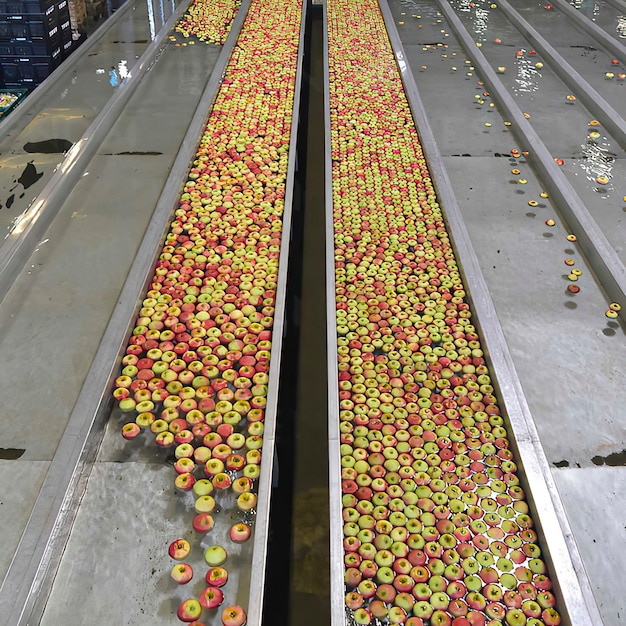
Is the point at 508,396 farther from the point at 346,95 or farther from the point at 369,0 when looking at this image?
the point at 369,0

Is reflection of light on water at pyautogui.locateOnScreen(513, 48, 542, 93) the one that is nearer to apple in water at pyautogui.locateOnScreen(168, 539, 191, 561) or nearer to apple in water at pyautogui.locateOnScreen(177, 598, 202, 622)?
apple in water at pyautogui.locateOnScreen(168, 539, 191, 561)

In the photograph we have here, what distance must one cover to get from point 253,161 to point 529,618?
3.73 m

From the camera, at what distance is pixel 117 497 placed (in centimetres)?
247

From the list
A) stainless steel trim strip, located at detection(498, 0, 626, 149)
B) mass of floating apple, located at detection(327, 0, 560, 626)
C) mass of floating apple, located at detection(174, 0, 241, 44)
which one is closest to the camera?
mass of floating apple, located at detection(327, 0, 560, 626)

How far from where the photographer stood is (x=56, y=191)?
169 inches

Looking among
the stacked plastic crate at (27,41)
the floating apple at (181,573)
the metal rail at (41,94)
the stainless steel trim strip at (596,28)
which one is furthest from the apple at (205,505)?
the stainless steel trim strip at (596,28)

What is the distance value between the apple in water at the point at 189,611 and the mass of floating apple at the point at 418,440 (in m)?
0.53

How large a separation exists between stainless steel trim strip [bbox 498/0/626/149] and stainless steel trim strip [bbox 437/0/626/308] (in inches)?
29.0

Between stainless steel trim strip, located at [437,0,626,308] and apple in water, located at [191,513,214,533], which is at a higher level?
stainless steel trim strip, located at [437,0,626,308]

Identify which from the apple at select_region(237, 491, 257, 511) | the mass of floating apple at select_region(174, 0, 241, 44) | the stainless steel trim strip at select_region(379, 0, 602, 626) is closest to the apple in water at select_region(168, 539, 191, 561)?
the apple at select_region(237, 491, 257, 511)

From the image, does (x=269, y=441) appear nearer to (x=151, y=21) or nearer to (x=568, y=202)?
(x=568, y=202)

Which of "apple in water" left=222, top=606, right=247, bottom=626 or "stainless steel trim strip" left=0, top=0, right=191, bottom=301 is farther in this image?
"stainless steel trim strip" left=0, top=0, right=191, bottom=301

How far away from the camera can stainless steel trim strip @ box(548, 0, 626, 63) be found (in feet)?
23.2

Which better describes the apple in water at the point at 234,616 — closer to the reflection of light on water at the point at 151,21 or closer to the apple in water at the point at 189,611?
the apple in water at the point at 189,611
